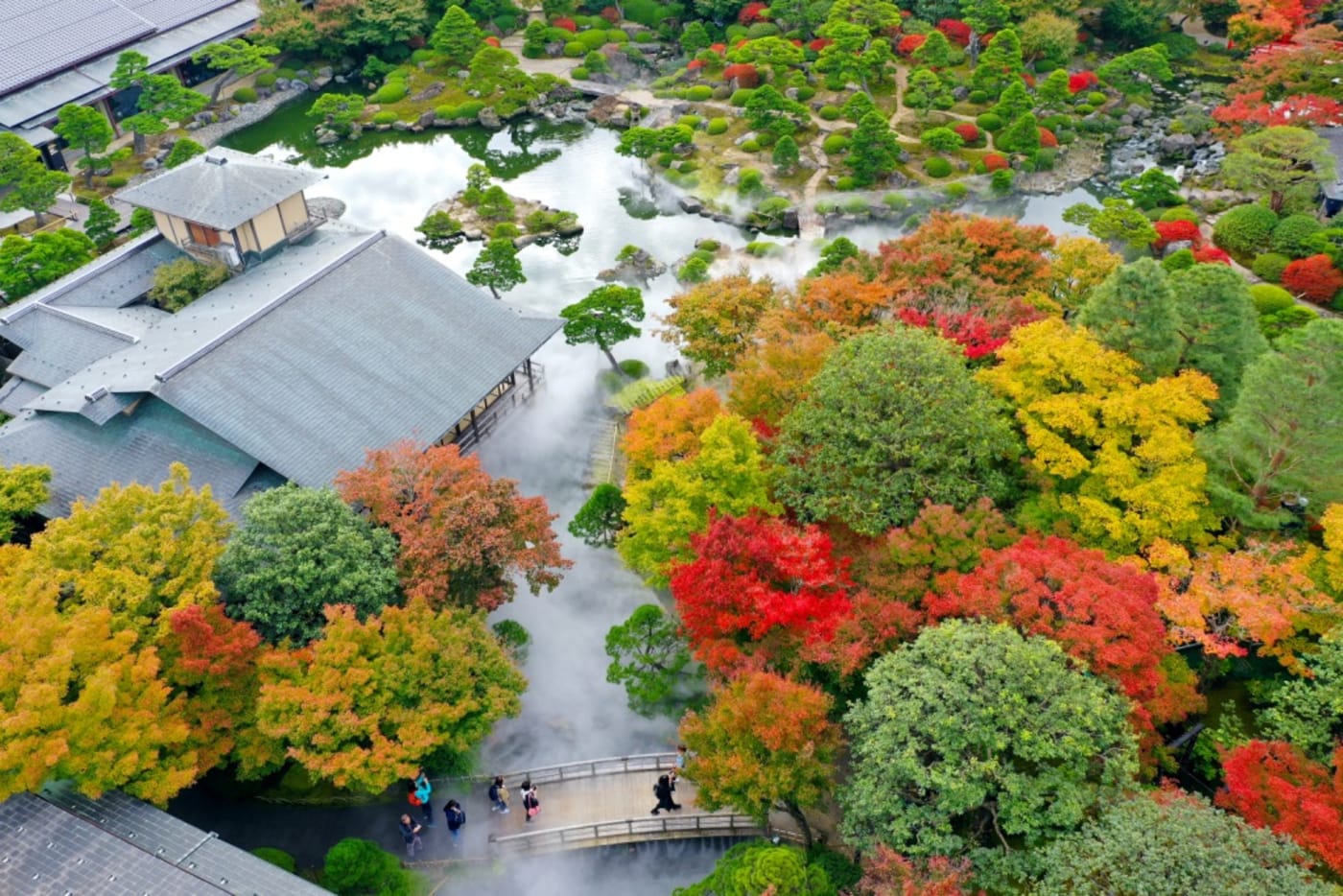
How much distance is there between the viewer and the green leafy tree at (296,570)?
18.5m

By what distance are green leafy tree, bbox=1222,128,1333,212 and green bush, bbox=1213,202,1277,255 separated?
1356mm

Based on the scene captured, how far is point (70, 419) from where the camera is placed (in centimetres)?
2309

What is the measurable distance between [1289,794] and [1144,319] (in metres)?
10.7

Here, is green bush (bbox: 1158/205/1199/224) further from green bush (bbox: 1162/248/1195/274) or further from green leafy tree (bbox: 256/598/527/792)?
green leafy tree (bbox: 256/598/527/792)

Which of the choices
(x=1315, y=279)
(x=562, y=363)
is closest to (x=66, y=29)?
(x=562, y=363)

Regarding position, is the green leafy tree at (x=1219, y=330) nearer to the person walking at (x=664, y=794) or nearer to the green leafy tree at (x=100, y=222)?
the person walking at (x=664, y=794)

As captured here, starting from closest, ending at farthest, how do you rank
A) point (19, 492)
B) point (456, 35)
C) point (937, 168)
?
point (19, 492)
point (937, 168)
point (456, 35)

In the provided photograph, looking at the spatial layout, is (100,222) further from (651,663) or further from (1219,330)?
(1219,330)

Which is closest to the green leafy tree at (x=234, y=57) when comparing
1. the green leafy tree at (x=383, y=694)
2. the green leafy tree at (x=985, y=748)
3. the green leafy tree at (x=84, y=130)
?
the green leafy tree at (x=84, y=130)

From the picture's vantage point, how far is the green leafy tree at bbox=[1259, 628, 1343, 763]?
51.2 ft

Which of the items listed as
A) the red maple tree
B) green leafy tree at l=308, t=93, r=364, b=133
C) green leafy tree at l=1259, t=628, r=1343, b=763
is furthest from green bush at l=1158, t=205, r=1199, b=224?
green leafy tree at l=308, t=93, r=364, b=133

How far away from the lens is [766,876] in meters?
15.3

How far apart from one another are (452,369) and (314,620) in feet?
28.8

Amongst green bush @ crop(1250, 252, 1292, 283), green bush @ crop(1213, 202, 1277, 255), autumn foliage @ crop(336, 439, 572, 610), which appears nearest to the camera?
autumn foliage @ crop(336, 439, 572, 610)
